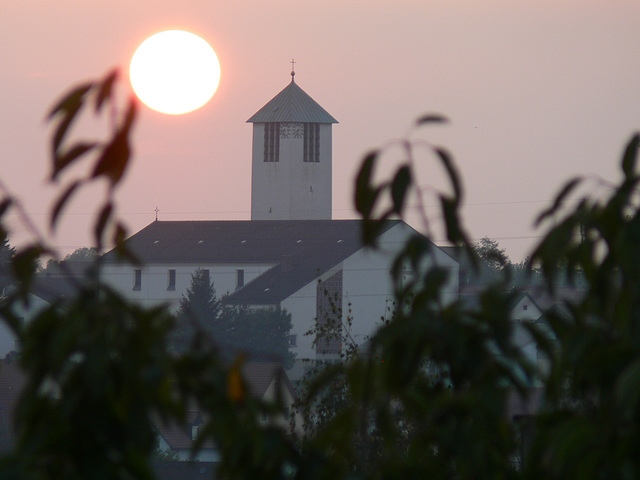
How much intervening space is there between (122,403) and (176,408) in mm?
112

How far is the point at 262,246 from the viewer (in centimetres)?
9256

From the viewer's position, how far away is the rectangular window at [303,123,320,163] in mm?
102688

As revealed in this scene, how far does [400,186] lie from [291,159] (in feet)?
333

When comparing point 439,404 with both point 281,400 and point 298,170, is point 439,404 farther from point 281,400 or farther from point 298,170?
point 298,170

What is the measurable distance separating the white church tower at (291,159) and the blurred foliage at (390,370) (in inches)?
3975

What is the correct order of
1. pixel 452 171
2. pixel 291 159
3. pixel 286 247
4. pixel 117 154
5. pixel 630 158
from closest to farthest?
pixel 117 154
pixel 452 171
pixel 630 158
pixel 286 247
pixel 291 159

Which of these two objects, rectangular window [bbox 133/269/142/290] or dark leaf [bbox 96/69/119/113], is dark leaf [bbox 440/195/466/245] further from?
rectangular window [bbox 133/269/142/290]

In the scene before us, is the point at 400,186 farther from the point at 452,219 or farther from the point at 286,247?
the point at 286,247

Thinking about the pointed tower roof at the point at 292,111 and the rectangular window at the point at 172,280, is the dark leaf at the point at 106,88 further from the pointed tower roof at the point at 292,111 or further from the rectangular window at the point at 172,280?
the pointed tower roof at the point at 292,111

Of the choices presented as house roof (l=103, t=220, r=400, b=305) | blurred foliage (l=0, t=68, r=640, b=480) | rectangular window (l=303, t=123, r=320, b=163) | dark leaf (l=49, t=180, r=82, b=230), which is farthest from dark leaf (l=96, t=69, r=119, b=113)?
rectangular window (l=303, t=123, r=320, b=163)

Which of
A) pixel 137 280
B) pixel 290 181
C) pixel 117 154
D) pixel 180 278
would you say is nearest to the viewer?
pixel 117 154

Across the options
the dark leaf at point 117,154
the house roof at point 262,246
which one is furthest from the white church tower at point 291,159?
the dark leaf at point 117,154

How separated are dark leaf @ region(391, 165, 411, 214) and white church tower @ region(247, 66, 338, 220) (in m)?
101

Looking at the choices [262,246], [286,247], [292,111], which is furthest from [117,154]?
[292,111]
